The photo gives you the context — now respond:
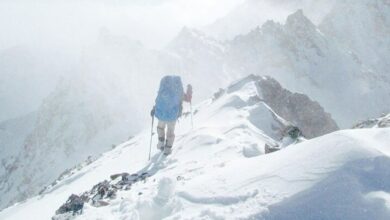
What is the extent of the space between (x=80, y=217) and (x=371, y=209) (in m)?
→ 5.25

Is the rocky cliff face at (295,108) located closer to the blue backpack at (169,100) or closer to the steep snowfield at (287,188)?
the blue backpack at (169,100)

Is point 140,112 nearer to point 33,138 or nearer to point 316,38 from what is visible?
point 33,138

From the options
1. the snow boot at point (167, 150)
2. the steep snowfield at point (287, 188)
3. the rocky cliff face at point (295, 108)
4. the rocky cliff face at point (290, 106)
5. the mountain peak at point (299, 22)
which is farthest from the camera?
the mountain peak at point (299, 22)

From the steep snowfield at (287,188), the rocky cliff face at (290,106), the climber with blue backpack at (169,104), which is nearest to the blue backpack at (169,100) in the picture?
the climber with blue backpack at (169,104)

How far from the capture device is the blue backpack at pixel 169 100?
16266 mm

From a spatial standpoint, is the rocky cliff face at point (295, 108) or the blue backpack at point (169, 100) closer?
the blue backpack at point (169, 100)

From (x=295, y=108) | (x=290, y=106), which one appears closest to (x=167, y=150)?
(x=290, y=106)

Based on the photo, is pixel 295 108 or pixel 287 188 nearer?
pixel 287 188

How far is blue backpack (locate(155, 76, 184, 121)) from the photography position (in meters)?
16.3

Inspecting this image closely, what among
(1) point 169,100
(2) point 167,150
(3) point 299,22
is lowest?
(2) point 167,150

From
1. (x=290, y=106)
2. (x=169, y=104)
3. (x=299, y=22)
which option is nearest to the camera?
(x=169, y=104)

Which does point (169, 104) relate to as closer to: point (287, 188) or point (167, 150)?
point (167, 150)

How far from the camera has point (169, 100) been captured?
641 inches

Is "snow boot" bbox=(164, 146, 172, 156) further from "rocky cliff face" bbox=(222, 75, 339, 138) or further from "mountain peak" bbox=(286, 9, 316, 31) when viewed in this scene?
"mountain peak" bbox=(286, 9, 316, 31)
